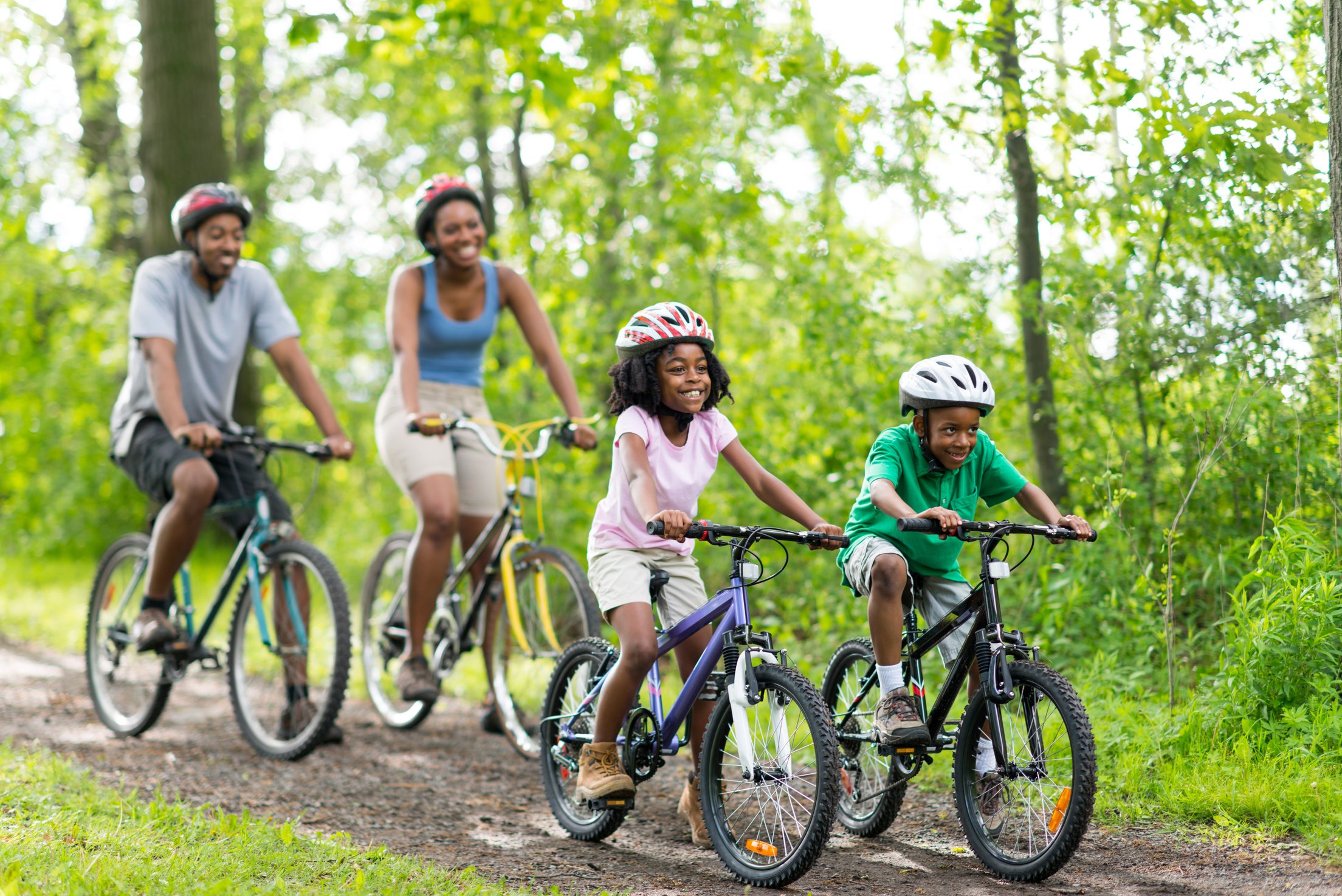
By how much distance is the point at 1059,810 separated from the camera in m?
3.44

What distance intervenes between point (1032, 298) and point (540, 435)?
94.9 inches

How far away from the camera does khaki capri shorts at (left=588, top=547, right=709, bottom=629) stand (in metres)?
3.97

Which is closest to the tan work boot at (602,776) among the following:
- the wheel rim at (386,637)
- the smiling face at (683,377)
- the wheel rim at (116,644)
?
the smiling face at (683,377)

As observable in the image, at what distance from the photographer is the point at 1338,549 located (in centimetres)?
448

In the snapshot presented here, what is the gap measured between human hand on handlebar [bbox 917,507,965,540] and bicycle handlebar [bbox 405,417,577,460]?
221 centimetres

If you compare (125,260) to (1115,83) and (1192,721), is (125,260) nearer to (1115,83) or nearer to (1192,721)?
(1115,83)

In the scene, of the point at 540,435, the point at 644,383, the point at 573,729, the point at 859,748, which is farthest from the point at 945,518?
the point at 540,435

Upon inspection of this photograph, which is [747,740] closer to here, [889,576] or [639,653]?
[639,653]

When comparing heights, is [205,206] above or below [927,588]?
above

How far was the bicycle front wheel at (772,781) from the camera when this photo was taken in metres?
3.39

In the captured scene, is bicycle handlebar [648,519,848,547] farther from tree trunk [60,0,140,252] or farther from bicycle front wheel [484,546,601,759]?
tree trunk [60,0,140,252]

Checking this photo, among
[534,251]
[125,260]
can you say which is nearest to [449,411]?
[534,251]

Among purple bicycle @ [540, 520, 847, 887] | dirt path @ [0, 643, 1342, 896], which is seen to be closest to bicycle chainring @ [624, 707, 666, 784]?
purple bicycle @ [540, 520, 847, 887]

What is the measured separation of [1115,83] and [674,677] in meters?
3.82
